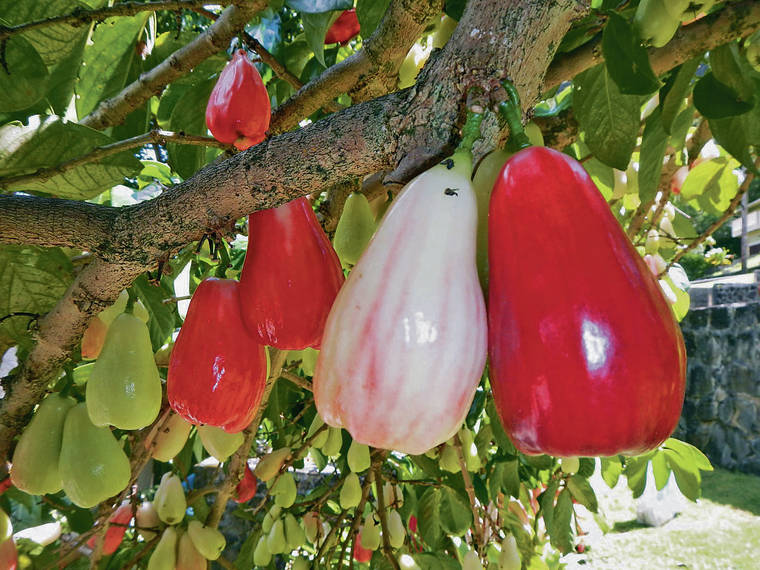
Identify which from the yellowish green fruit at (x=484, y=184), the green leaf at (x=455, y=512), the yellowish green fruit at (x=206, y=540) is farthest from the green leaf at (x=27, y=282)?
the green leaf at (x=455, y=512)

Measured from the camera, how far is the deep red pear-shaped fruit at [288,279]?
1.36 feet

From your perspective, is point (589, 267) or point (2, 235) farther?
point (2, 235)

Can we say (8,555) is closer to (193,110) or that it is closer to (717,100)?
(193,110)

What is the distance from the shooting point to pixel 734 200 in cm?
94

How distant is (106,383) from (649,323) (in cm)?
47

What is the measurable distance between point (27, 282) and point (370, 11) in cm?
48

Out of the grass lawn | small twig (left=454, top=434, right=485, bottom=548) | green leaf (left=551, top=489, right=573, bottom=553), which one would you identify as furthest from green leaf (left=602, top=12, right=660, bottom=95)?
the grass lawn

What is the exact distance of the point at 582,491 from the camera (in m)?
1.17

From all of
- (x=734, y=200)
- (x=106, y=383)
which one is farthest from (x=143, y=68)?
(x=734, y=200)

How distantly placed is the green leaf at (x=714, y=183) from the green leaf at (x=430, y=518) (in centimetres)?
75

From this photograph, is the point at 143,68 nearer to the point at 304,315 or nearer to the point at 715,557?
the point at 304,315

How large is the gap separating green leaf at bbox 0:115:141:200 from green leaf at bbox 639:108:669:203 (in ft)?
1.84

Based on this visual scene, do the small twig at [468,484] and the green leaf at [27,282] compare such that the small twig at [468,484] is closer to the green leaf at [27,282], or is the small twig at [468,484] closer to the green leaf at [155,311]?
the green leaf at [155,311]

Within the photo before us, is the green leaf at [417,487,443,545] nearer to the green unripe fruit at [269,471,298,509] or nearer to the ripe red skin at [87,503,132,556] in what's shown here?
the green unripe fruit at [269,471,298,509]
